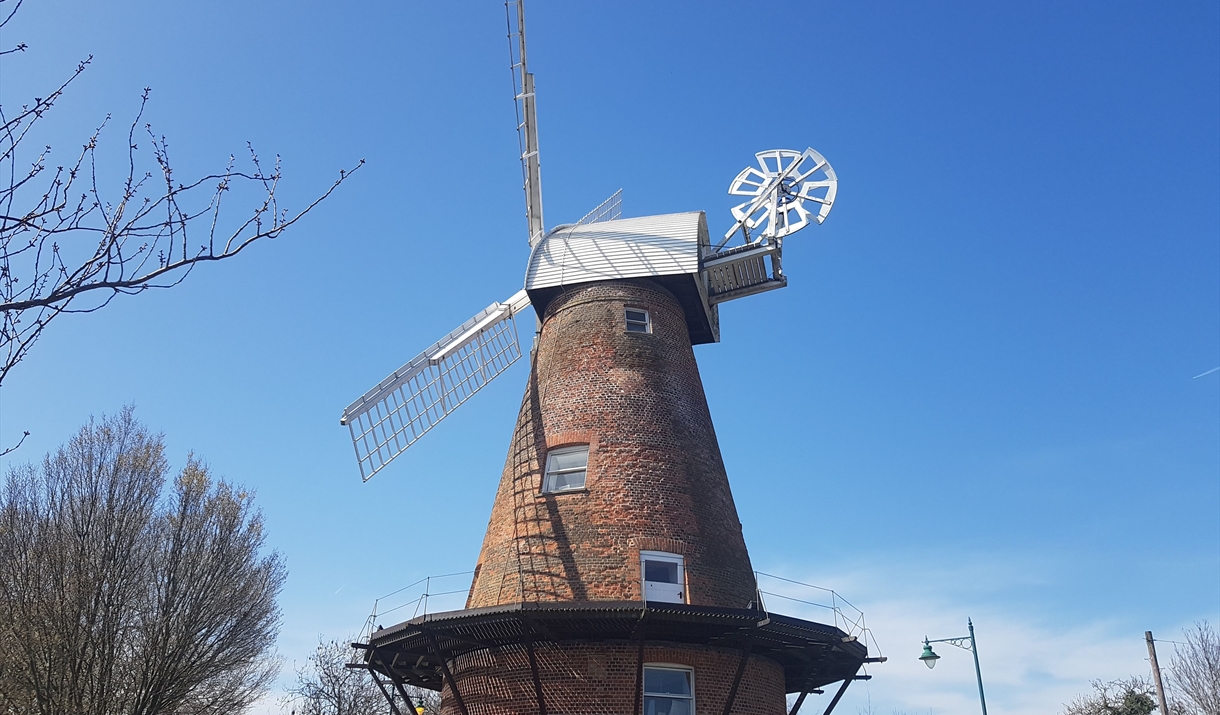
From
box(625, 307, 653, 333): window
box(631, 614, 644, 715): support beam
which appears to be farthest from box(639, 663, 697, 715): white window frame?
box(625, 307, 653, 333): window

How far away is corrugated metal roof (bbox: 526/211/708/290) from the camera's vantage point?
17.2 meters

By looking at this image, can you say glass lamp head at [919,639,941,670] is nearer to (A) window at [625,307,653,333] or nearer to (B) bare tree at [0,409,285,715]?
(A) window at [625,307,653,333]

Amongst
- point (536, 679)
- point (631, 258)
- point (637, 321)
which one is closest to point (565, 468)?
point (637, 321)

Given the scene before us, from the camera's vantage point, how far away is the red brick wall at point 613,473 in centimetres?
1355

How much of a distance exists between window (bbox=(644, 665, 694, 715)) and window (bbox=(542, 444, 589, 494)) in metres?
3.21

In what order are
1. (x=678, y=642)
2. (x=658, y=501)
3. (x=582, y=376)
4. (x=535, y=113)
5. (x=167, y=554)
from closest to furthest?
(x=678, y=642) → (x=658, y=501) → (x=582, y=376) → (x=167, y=554) → (x=535, y=113)

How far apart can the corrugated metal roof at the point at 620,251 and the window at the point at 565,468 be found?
389cm

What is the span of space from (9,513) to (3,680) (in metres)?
3.42

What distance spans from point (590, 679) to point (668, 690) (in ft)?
3.91

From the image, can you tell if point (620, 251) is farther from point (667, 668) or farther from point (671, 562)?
point (667, 668)

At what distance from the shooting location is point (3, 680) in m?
16.9

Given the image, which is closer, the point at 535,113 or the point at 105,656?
the point at 105,656

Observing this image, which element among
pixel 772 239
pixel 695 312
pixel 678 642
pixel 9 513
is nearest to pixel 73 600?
pixel 9 513

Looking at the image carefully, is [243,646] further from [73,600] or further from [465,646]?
[465,646]
